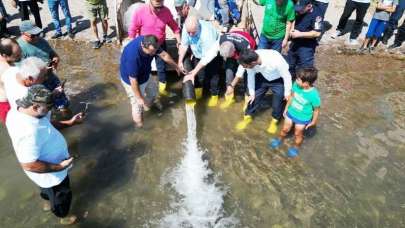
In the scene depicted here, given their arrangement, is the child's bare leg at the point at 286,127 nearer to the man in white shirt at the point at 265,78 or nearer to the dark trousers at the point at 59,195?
the man in white shirt at the point at 265,78

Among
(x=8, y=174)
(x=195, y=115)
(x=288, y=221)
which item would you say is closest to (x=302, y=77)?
(x=288, y=221)

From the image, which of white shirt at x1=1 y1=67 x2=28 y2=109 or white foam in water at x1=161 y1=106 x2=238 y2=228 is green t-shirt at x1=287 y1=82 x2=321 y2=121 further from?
white shirt at x1=1 y1=67 x2=28 y2=109

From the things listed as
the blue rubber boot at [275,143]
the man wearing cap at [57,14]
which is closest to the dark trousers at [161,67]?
the blue rubber boot at [275,143]

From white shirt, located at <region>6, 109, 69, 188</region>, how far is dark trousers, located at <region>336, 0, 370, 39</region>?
8124mm

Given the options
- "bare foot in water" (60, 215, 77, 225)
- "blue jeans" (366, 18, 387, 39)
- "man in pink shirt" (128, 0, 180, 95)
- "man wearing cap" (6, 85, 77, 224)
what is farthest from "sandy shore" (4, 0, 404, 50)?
"man wearing cap" (6, 85, 77, 224)

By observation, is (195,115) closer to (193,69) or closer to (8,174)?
(193,69)

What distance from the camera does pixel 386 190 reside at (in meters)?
5.62

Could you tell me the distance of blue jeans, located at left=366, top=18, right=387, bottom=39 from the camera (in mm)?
8906

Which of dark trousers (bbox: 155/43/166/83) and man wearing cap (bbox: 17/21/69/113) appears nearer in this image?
man wearing cap (bbox: 17/21/69/113)

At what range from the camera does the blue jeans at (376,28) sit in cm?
891

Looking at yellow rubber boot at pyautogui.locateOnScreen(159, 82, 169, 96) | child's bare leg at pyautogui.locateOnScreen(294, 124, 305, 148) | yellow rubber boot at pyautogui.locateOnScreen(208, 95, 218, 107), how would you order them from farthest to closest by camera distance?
yellow rubber boot at pyautogui.locateOnScreen(159, 82, 169, 96)
yellow rubber boot at pyautogui.locateOnScreen(208, 95, 218, 107)
child's bare leg at pyautogui.locateOnScreen(294, 124, 305, 148)

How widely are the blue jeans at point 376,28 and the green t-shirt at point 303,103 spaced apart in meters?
4.43

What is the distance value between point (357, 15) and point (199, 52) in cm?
509

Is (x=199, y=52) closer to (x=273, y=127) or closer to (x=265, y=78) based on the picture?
(x=265, y=78)
